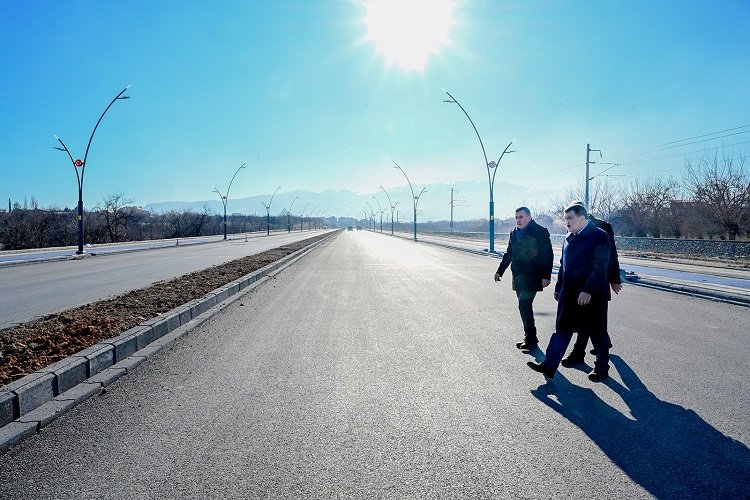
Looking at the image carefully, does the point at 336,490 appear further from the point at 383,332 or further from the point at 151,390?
the point at 383,332

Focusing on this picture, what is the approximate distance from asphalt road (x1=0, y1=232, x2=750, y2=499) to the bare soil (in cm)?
85

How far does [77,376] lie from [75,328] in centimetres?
211

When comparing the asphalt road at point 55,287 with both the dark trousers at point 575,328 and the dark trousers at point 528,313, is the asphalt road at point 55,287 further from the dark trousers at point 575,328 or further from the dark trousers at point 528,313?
the dark trousers at point 575,328

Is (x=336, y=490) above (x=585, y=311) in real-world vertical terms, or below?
below

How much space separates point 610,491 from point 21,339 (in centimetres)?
630

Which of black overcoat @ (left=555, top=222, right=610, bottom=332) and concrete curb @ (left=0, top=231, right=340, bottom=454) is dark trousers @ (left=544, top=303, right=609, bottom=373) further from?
concrete curb @ (left=0, top=231, right=340, bottom=454)

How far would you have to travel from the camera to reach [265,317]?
840 centimetres

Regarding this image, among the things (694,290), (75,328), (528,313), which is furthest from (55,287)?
(694,290)

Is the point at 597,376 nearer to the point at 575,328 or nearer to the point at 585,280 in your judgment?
the point at 575,328

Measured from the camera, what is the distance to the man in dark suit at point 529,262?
5898 mm

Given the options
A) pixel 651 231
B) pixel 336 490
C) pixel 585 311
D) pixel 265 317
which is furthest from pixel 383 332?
pixel 651 231

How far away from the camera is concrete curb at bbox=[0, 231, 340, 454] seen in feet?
11.8

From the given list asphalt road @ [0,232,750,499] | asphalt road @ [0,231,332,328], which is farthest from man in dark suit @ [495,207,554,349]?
asphalt road @ [0,231,332,328]

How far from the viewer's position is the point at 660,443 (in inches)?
133
